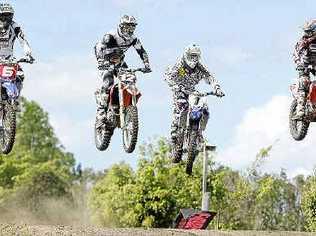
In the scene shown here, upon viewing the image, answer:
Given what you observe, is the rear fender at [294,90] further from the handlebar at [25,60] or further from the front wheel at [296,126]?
the handlebar at [25,60]

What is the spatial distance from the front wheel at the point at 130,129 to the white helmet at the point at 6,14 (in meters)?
3.98

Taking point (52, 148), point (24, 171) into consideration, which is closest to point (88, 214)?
point (24, 171)

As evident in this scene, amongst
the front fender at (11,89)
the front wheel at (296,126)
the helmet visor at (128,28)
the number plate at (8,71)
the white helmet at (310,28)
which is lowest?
the front wheel at (296,126)

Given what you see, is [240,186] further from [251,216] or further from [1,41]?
[1,41]

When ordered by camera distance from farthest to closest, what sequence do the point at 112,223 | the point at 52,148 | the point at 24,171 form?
the point at 52,148
the point at 24,171
the point at 112,223

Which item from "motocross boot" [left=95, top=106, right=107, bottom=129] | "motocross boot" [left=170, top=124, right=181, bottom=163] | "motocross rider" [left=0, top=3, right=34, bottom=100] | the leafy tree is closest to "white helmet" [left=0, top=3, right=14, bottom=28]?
"motocross rider" [left=0, top=3, right=34, bottom=100]

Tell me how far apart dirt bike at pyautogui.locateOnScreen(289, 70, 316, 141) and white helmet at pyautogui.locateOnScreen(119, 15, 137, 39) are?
4.80 metres

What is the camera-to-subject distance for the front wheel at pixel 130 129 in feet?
89.1

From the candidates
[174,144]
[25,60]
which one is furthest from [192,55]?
[25,60]

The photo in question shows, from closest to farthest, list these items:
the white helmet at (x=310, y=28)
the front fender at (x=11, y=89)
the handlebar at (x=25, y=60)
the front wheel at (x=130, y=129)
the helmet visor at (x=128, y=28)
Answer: the front wheel at (x=130, y=129)
the handlebar at (x=25, y=60)
the front fender at (x=11, y=89)
the helmet visor at (x=128, y=28)
the white helmet at (x=310, y=28)

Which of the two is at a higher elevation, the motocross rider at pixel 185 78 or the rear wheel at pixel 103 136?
the motocross rider at pixel 185 78

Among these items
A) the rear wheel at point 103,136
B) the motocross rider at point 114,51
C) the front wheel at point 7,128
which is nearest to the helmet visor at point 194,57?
the motocross rider at point 114,51

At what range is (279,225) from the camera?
68062 mm

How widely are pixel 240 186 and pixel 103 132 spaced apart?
27.9 metres
